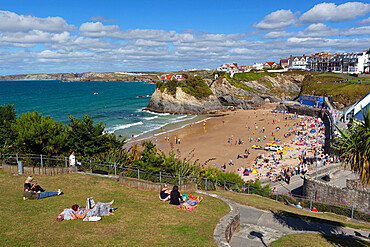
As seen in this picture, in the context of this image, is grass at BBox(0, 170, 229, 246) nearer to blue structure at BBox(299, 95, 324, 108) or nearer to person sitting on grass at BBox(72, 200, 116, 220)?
person sitting on grass at BBox(72, 200, 116, 220)

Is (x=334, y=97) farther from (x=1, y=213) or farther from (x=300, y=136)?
(x=1, y=213)

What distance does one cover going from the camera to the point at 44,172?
14.7m

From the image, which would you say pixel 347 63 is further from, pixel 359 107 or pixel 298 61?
pixel 359 107

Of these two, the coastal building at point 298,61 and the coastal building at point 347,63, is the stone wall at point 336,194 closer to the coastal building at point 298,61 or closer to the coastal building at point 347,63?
the coastal building at point 347,63

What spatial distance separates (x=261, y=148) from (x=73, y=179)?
32.6 m

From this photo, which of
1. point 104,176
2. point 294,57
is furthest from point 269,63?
point 104,176

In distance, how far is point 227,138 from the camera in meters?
48.0

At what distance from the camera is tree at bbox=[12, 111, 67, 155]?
16828 millimetres

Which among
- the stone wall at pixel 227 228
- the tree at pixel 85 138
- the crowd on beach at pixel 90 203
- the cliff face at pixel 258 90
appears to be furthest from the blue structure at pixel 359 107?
the cliff face at pixel 258 90

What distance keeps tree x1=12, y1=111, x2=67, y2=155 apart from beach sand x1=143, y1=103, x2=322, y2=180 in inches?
734

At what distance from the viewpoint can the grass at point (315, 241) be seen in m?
9.47

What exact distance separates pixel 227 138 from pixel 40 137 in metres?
35.4

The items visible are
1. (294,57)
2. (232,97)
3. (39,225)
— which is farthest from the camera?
(294,57)

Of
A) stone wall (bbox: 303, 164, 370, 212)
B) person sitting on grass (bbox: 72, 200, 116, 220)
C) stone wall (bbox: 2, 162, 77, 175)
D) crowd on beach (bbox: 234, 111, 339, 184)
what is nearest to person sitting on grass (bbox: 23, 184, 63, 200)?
person sitting on grass (bbox: 72, 200, 116, 220)
